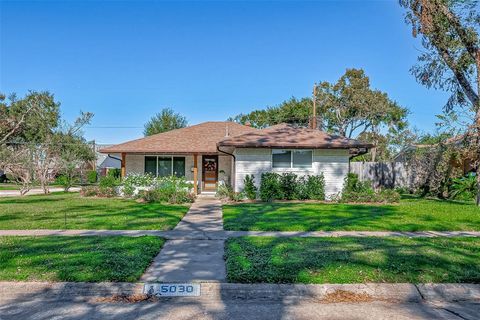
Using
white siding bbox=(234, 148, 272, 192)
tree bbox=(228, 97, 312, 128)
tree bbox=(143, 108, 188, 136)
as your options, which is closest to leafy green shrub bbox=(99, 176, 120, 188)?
white siding bbox=(234, 148, 272, 192)

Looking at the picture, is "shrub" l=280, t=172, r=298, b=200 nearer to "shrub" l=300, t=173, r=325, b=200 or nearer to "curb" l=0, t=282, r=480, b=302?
"shrub" l=300, t=173, r=325, b=200

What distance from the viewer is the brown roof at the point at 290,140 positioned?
17969 millimetres

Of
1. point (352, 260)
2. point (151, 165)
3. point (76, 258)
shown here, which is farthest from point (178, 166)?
point (352, 260)

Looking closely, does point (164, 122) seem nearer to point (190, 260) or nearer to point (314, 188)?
point (314, 188)

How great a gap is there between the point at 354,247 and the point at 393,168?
18237 mm

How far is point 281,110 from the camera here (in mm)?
45812

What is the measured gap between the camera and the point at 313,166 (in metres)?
18.5

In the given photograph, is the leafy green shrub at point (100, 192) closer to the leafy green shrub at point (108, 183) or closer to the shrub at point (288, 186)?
the leafy green shrub at point (108, 183)

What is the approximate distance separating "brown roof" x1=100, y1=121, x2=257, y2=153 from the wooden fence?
8.01 metres

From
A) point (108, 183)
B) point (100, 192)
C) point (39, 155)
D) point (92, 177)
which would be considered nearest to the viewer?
point (100, 192)

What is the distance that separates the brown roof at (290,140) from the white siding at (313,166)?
1.52ft

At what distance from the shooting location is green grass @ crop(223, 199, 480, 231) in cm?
998

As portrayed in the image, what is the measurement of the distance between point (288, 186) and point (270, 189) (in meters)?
0.86

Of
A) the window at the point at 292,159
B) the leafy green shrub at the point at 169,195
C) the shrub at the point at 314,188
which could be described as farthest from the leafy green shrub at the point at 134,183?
the shrub at the point at 314,188
